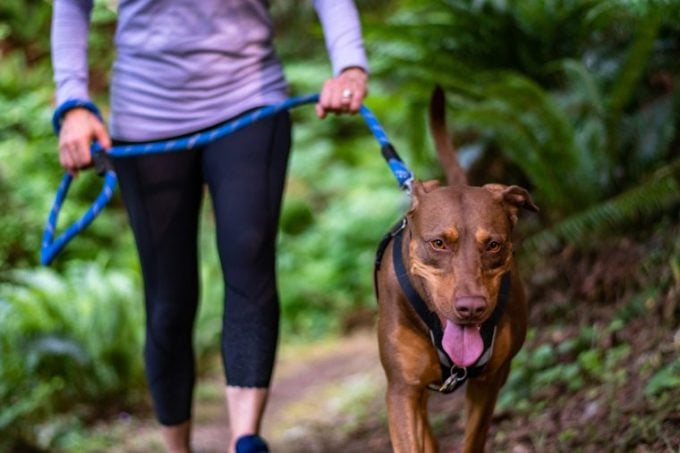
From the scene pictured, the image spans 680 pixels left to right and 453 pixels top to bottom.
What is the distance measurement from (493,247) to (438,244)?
15 centimetres

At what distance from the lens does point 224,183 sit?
359 cm

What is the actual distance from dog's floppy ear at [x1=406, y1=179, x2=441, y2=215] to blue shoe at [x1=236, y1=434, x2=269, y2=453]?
1.10 m

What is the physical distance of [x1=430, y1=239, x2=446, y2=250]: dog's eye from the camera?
8.76 ft

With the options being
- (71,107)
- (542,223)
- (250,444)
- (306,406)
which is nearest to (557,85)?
(542,223)

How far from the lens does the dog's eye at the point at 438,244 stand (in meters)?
2.67

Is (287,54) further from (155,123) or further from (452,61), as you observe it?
(155,123)

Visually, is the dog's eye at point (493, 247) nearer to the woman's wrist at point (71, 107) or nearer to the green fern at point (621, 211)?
the woman's wrist at point (71, 107)

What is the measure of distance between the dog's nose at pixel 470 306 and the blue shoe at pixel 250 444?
123 cm

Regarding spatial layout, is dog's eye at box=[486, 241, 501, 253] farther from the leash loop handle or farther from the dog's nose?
the leash loop handle

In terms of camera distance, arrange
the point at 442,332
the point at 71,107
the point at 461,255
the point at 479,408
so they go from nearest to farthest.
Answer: the point at 461,255
the point at 442,332
the point at 479,408
the point at 71,107

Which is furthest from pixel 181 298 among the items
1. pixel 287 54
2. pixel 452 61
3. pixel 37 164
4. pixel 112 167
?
pixel 287 54

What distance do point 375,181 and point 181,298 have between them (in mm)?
7911

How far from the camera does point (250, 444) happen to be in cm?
345

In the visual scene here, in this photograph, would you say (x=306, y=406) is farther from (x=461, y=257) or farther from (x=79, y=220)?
(x=461, y=257)
